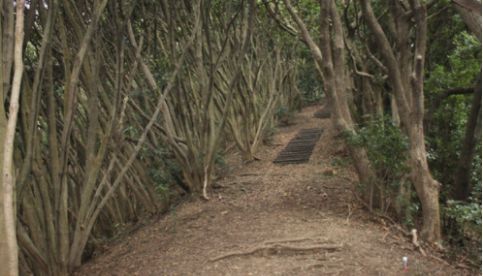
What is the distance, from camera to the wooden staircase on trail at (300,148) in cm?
1220

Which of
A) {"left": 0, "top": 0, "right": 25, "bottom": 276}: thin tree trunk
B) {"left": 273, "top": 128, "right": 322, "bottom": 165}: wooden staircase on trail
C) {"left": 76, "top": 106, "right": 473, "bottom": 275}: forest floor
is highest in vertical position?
{"left": 0, "top": 0, "right": 25, "bottom": 276}: thin tree trunk

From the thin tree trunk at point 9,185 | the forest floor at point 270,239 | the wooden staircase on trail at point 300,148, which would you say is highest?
the thin tree trunk at point 9,185

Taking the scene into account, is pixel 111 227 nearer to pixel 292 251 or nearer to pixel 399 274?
pixel 292 251

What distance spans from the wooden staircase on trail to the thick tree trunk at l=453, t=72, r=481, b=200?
455cm

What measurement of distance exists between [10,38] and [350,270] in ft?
13.8

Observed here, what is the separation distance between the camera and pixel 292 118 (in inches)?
850

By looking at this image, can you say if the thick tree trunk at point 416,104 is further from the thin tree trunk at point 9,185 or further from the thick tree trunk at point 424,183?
the thin tree trunk at point 9,185

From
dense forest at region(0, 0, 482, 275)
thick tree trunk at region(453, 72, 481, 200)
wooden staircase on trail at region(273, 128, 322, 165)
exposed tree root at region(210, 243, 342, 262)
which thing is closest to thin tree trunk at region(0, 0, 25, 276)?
dense forest at region(0, 0, 482, 275)

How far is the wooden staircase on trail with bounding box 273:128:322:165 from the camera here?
12203mm

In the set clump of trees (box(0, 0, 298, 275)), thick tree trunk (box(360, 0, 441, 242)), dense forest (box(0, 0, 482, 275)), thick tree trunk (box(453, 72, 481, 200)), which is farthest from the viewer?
thick tree trunk (box(453, 72, 481, 200))

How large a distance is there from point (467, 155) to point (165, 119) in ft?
17.8

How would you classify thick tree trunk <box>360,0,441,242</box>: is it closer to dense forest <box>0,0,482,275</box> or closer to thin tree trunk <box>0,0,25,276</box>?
dense forest <box>0,0,482,275</box>

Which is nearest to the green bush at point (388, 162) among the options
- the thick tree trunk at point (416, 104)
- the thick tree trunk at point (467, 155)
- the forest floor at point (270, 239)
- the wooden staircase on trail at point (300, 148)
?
the thick tree trunk at point (416, 104)

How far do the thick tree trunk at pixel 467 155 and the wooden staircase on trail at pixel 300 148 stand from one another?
14.9ft
